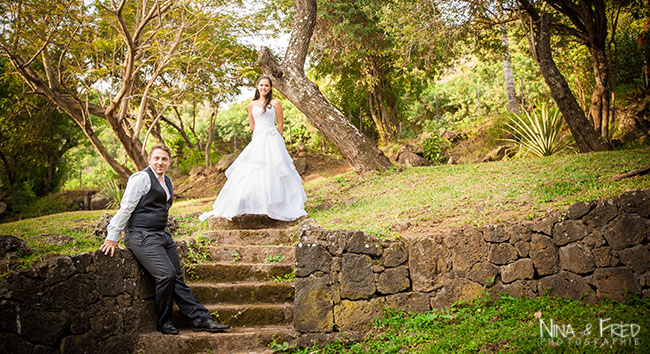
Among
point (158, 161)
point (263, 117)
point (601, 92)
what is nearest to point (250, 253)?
point (158, 161)

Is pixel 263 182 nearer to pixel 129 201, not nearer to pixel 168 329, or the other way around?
pixel 129 201

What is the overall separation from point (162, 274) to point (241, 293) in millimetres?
943

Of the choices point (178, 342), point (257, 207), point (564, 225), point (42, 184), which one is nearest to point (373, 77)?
point (257, 207)

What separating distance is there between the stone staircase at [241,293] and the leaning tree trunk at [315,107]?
10.3 ft

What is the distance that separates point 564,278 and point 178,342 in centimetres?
355

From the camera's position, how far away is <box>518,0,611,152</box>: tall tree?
8016 millimetres

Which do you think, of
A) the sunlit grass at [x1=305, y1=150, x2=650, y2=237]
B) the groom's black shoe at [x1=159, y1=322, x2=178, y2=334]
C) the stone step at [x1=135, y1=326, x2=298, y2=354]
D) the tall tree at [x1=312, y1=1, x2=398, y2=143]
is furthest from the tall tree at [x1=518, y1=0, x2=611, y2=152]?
the groom's black shoe at [x1=159, y1=322, x2=178, y2=334]

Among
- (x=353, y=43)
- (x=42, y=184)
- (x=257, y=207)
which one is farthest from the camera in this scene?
(x=42, y=184)

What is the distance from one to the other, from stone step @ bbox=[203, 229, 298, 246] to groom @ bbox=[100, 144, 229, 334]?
5.20ft

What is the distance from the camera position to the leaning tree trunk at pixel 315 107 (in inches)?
337

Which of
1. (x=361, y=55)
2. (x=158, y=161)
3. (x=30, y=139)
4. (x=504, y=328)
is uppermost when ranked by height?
(x=361, y=55)

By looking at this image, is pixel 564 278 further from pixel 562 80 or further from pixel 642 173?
pixel 562 80

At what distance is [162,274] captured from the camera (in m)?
3.84

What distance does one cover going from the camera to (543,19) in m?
8.23
